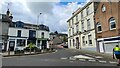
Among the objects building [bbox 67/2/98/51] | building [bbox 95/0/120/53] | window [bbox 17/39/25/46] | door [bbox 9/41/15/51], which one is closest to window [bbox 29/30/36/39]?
window [bbox 17/39/25/46]

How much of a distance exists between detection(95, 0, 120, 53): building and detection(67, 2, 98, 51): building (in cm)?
238

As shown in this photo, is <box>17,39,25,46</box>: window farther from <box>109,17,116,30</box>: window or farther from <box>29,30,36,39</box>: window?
<box>109,17,116,30</box>: window

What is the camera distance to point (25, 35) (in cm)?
4581

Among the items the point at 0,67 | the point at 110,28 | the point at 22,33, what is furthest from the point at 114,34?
the point at 22,33

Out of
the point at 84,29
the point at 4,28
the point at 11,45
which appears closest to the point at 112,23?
the point at 84,29

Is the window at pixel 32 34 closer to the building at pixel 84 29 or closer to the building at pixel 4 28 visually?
the building at pixel 4 28

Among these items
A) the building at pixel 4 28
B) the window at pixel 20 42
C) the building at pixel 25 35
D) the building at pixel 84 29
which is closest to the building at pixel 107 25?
the building at pixel 84 29

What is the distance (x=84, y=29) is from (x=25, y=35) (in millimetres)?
15940

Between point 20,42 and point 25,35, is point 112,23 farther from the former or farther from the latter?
point 20,42

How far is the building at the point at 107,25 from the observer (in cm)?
2680

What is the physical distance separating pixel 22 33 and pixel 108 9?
24.4 metres

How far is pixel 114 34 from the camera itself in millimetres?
27219

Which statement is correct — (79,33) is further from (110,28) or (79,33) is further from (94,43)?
(110,28)

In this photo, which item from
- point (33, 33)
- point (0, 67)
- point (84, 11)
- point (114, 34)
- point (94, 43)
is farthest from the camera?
point (33, 33)
